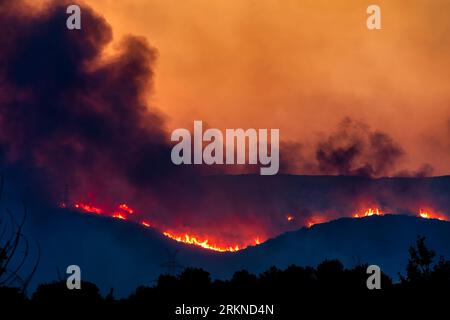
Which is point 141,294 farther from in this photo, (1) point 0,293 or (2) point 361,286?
(1) point 0,293

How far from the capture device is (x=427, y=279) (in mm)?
31453

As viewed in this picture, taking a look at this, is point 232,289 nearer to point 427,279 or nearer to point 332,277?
point 332,277

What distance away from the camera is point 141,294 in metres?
36.2
